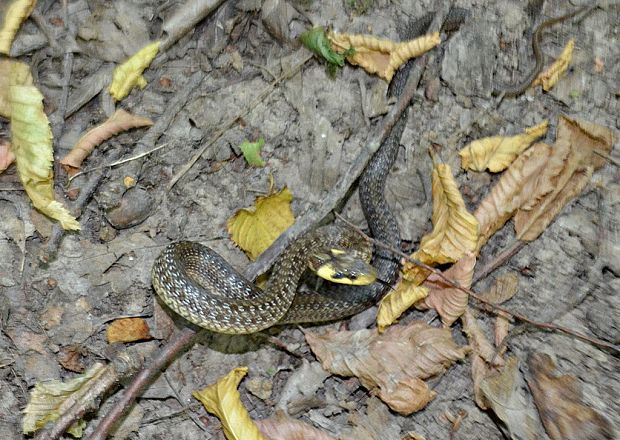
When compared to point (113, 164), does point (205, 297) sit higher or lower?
lower

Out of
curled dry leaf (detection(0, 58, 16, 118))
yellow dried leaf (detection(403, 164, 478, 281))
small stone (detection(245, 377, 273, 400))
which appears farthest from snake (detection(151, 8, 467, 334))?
curled dry leaf (detection(0, 58, 16, 118))

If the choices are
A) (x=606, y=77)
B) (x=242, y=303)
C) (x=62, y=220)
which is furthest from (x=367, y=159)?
(x=62, y=220)

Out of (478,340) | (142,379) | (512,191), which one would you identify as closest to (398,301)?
(478,340)

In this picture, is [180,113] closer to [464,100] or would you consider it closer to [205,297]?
[205,297]

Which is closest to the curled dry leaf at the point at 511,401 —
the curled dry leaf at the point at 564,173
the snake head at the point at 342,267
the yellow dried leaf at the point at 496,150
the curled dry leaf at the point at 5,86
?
the curled dry leaf at the point at 564,173

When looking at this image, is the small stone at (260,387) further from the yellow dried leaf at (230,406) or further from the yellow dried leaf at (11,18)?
the yellow dried leaf at (11,18)

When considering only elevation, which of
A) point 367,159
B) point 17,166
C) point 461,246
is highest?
point 367,159
